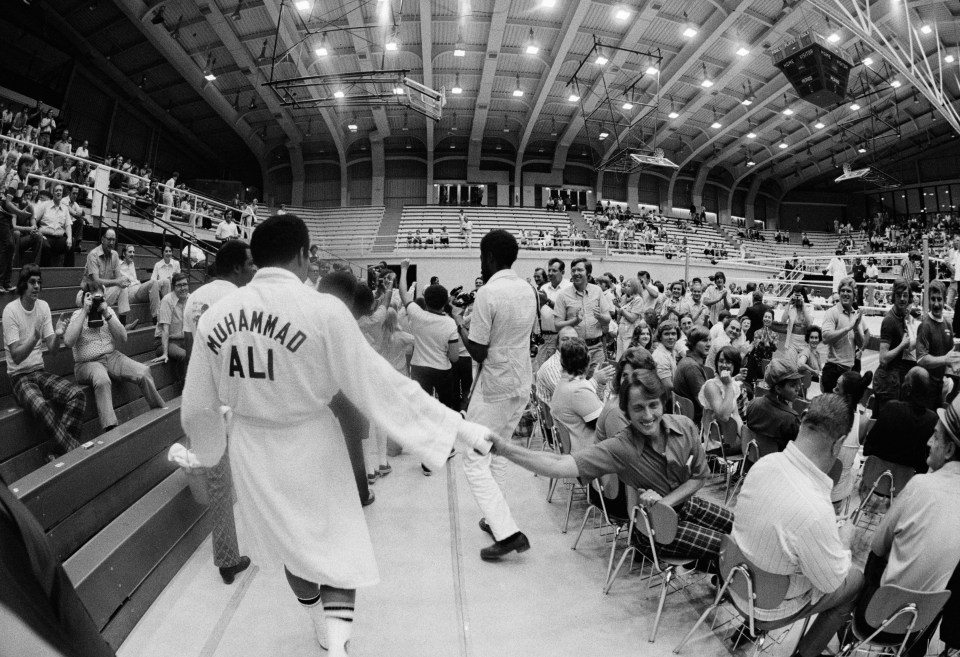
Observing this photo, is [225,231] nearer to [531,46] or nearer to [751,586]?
[531,46]

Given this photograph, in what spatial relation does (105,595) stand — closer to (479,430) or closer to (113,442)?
(113,442)

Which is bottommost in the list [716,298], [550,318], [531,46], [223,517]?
[223,517]

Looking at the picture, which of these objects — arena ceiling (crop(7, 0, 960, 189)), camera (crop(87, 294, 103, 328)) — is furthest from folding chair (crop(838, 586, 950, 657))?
arena ceiling (crop(7, 0, 960, 189))

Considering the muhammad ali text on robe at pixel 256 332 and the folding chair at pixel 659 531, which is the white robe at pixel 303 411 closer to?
the muhammad ali text on robe at pixel 256 332

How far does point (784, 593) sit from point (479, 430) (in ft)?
4.79

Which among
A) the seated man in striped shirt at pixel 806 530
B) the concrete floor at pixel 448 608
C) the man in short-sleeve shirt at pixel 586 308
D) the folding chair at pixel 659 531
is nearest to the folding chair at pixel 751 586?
the seated man in striped shirt at pixel 806 530

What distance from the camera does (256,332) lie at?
187 centimetres

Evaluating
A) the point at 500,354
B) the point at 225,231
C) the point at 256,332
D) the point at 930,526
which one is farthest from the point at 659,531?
the point at 225,231

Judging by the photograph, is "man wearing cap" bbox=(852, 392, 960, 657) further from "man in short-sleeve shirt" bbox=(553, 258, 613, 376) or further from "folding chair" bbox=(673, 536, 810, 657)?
"man in short-sleeve shirt" bbox=(553, 258, 613, 376)

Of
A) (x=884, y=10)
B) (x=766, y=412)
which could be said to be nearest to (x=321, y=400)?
→ (x=766, y=412)

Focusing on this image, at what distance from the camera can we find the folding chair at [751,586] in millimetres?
2229

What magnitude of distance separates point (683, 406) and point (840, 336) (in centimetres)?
232

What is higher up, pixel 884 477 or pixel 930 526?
pixel 930 526

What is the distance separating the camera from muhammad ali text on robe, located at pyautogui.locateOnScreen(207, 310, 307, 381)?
1.85m
